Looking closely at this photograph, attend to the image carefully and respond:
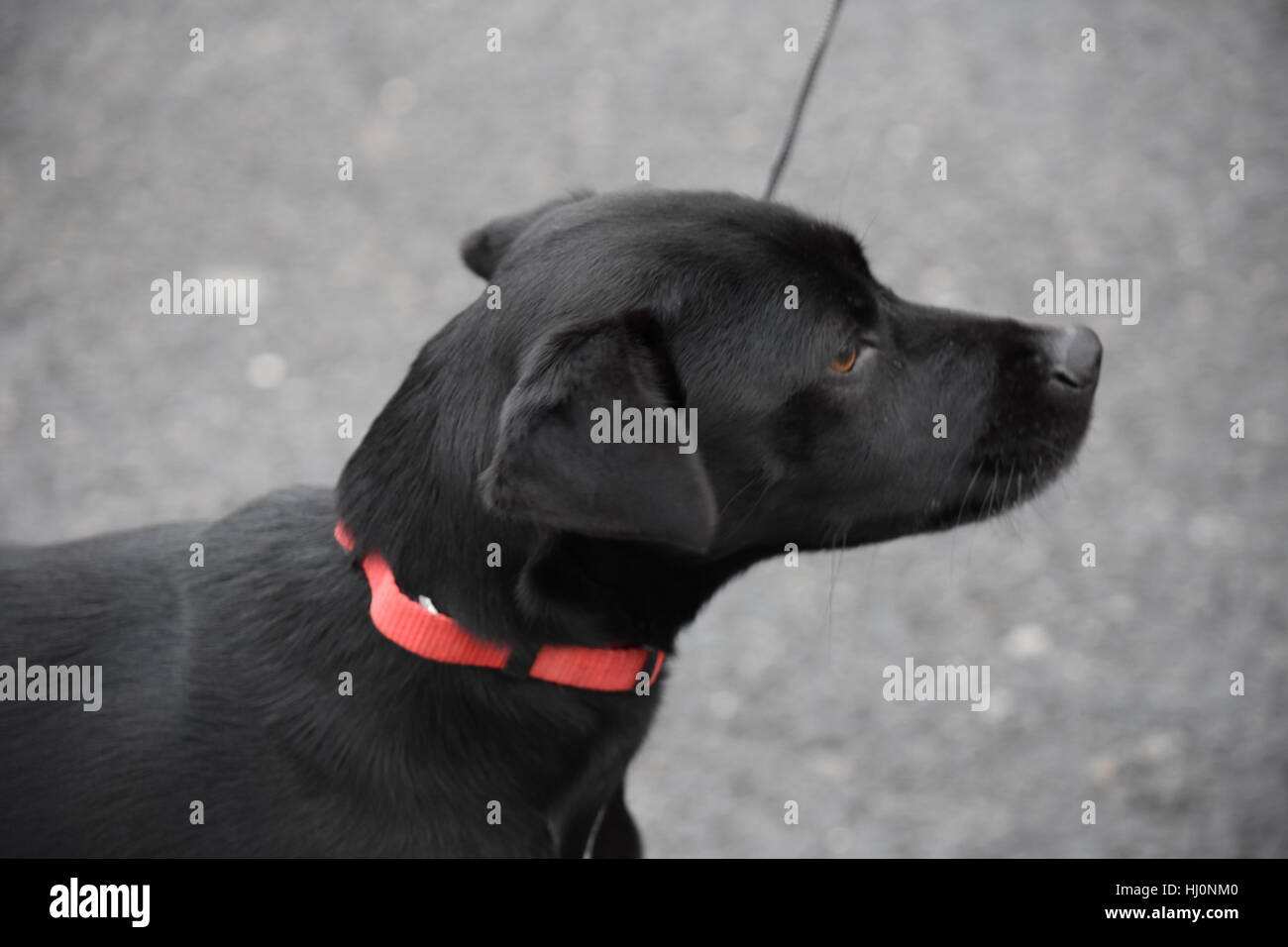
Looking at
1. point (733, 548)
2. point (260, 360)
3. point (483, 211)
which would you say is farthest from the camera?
point (483, 211)

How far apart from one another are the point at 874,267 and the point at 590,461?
3.50 m

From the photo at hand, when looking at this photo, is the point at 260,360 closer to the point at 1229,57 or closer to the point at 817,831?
the point at 817,831

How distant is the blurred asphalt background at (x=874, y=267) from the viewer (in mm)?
3584

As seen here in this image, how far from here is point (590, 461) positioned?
1843 millimetres

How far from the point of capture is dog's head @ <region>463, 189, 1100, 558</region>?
6.10ft

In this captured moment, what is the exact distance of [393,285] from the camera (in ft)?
16.8

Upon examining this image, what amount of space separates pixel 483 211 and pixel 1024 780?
331 centimetres

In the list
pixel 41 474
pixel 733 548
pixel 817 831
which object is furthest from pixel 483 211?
pixel 733 548

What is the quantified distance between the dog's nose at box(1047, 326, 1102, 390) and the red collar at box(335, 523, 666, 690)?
1026 millimetres
